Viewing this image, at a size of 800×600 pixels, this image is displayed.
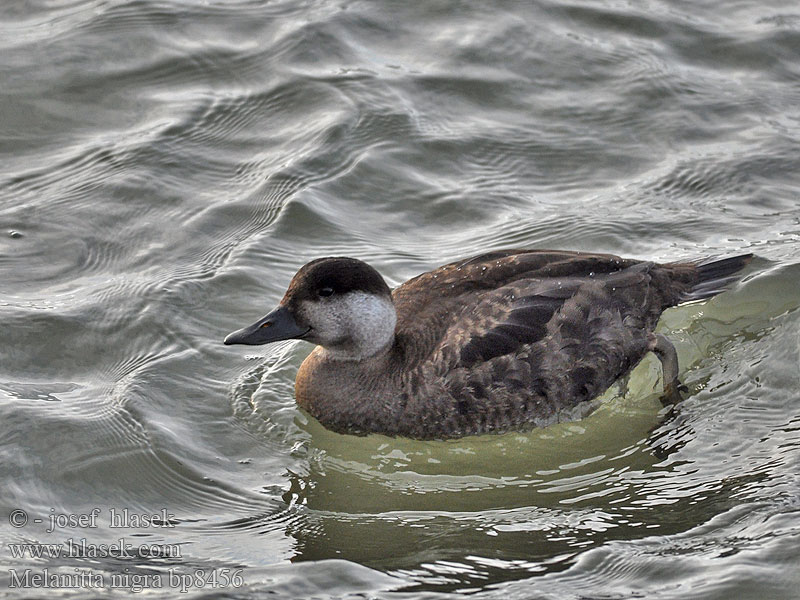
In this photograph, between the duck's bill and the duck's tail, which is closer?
the duck's bill

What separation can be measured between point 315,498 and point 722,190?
4672mm

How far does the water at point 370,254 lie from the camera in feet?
19.7

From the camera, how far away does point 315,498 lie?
662cm

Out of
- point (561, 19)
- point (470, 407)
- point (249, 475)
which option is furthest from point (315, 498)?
point (561, 19)

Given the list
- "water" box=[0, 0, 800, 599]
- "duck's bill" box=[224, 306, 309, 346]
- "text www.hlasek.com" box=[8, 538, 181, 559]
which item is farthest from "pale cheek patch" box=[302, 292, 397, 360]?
"text www.hlasek.com" box=[8, 538, 181, 559]

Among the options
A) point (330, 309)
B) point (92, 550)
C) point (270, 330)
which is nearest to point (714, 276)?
point (330, 309)

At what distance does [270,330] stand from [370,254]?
6.36 feet

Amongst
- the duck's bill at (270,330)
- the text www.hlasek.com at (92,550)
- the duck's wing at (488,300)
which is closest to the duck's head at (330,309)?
the duck's bill at (270,330)

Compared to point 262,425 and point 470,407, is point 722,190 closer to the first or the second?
point 470,407

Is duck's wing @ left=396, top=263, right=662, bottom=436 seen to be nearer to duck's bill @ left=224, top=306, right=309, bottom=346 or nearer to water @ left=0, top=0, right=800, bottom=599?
water @ left=0, top=0, right=800, bottom=599

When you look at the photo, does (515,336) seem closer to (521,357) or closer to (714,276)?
(521,357)

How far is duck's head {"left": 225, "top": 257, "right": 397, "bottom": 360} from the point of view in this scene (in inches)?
277

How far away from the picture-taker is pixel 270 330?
7.05 m

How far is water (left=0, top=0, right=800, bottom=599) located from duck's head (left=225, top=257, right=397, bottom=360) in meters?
0.59
